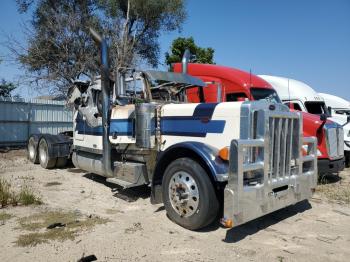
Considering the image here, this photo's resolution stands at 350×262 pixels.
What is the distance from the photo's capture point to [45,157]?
1036cm

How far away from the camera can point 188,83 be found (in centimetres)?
705

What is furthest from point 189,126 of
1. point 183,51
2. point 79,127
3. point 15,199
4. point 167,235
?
point 183,51

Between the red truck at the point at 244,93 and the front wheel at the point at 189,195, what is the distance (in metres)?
2.63

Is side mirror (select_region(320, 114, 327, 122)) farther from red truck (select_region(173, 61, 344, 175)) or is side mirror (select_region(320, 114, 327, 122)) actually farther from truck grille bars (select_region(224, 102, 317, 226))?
truck grille bars (select_region(224, 102, 317, 226))

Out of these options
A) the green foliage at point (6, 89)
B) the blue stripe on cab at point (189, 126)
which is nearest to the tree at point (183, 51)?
the green foliage at point (6, 89)

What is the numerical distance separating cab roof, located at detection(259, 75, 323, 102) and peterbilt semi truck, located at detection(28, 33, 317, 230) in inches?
187

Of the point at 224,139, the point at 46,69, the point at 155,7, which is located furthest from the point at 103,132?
the point at 155,7

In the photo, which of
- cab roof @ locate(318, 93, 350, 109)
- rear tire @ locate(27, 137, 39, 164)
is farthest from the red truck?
cab roof @ locate(318, 93, 350, 109)

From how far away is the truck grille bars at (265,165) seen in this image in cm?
Result: 441

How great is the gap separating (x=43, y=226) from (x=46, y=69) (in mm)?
17821

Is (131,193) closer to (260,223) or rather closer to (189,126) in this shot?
(189,126)

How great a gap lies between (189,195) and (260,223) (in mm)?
1281

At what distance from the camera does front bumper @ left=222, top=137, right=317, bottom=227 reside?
4.38 meters

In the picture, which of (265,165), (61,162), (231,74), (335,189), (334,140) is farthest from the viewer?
(61,162)
